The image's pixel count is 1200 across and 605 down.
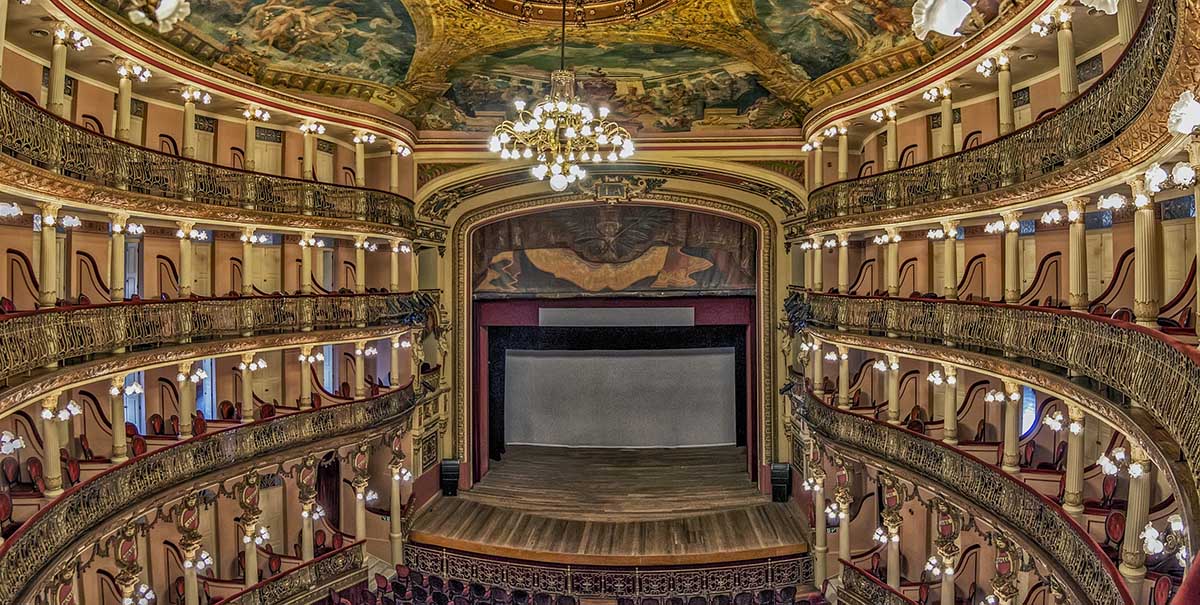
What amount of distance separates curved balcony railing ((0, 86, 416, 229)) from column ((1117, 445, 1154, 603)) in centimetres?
1452

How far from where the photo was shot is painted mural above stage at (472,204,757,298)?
2242 cm

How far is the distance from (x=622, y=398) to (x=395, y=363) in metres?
9.57

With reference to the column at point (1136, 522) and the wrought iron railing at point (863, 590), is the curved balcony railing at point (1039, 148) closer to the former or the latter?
the column at point (1136, 522)

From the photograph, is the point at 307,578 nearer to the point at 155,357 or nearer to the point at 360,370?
the point at 360,370

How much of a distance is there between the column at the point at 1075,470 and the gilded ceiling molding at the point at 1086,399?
0.41 m

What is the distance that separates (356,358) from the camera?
1747 cm

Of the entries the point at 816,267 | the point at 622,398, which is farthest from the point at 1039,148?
the point at 622,398

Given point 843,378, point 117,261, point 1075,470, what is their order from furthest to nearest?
1. point 843,378
2. point 117,261
3. point 1075,470

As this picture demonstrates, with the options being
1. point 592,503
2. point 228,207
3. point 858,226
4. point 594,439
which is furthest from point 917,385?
point 228,207

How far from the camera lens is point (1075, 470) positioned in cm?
1038

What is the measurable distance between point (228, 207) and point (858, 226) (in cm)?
1293

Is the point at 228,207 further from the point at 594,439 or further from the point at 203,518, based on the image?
the point at 594,439

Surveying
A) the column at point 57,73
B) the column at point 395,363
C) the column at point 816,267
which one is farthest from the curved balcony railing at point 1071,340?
the column at point 57,73

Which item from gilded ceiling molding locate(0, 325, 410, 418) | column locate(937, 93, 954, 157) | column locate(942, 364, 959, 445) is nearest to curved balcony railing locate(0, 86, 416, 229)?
gilded ceiling molding locate(0, 325, 410, 418)
